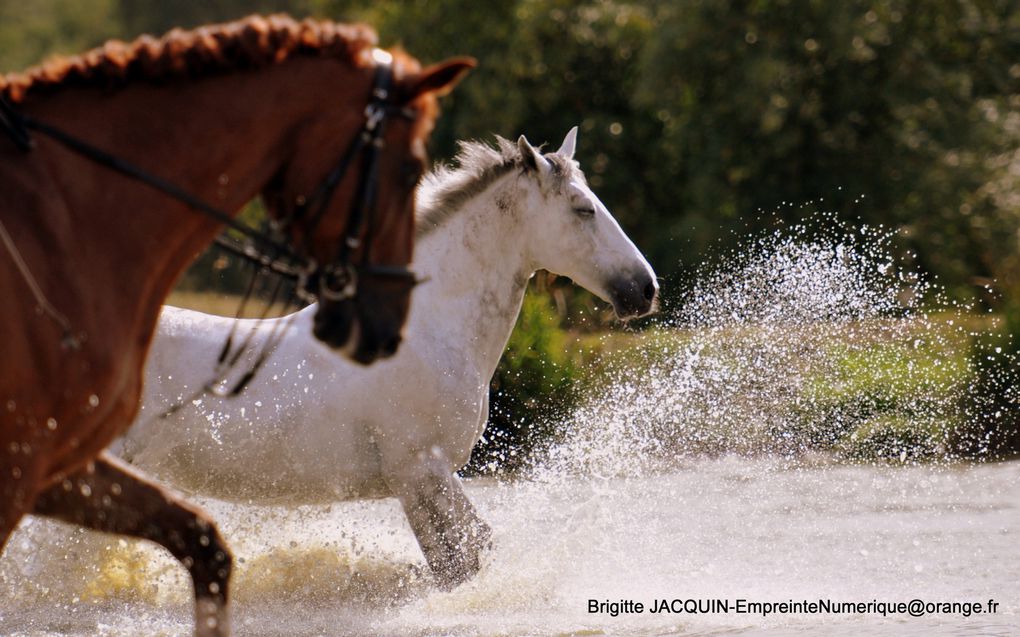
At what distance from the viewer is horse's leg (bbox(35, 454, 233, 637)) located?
3801 mm

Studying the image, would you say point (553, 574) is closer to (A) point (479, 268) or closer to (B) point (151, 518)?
(A) point (479, 268)

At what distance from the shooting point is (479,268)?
20.2 feet

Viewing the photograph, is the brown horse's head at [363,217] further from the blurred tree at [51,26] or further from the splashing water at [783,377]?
the blurred tree at [51,26]

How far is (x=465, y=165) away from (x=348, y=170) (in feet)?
9.05

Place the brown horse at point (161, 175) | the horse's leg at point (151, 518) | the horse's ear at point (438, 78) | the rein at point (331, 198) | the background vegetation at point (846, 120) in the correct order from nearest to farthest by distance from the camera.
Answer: the brown horse at point (161, 175), the rein at point (331, 198), the horse's ear at point (438, 78), the horse's leg at point (151, 518), the background vegetation at point (846, 120)

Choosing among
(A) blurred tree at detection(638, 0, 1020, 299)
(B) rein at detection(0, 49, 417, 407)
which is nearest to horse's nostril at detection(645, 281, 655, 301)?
(B) rein at detection(0, 49, 417, 407)

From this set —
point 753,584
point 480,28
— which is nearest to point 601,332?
point 753,584

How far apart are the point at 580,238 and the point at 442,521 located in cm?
135

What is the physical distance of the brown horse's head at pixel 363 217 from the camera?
3.55 metres

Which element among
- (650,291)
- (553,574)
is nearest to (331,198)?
(650,291)

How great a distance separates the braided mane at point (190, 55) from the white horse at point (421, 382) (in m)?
2.31

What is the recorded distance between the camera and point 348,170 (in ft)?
11.6

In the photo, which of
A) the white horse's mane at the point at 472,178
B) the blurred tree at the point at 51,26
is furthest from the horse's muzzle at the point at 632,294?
the blurred tree at the point at 51,26

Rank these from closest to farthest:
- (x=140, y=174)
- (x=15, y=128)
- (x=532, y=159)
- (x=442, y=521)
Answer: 1. (x=15, y=128)
2. (x=140, y=174)
3. (x=442, y=521)
4. (x=532, y=159)
